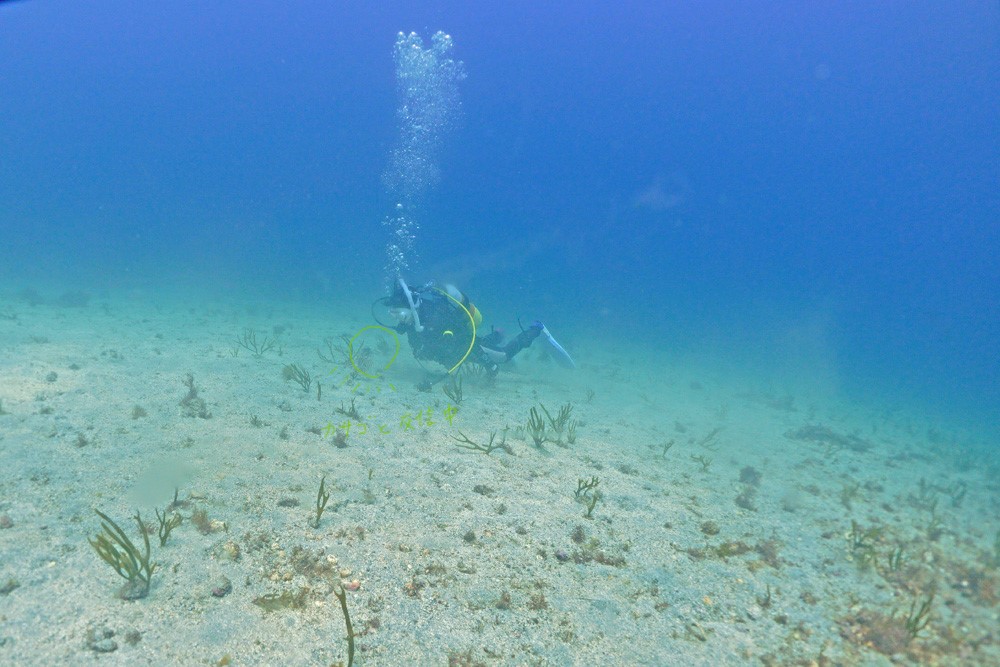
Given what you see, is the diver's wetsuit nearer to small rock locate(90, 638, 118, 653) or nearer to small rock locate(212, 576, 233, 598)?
small rock locate(212, 576, 233, 598)

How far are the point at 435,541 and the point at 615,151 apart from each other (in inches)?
6164

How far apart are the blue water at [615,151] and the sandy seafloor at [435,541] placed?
6388 centimetres

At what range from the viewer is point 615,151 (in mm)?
142625

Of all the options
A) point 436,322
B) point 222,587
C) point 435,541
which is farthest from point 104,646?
point 436,322

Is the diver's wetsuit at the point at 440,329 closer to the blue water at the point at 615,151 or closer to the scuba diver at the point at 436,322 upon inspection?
the scuba diver at the point at 436,322

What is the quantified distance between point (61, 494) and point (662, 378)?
16.9 m

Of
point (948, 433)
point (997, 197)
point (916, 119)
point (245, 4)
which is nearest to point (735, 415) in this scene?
point (948, 433)

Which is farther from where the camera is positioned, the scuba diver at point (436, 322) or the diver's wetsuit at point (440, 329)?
the diver's wetsuit at point (440, 329)

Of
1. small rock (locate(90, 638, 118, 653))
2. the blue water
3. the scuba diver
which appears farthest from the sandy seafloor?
the blue water

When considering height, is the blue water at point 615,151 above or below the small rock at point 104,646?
above

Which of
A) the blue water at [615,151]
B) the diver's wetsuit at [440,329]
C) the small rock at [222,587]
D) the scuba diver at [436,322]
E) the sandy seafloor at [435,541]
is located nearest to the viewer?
the sandy seafloor at [435,541]

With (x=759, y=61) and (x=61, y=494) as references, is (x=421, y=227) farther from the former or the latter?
(x=61, y=494)

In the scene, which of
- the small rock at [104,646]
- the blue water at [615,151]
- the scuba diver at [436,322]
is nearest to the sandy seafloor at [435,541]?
the small rock at [104,646]

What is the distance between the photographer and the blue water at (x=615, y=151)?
3925 inches
